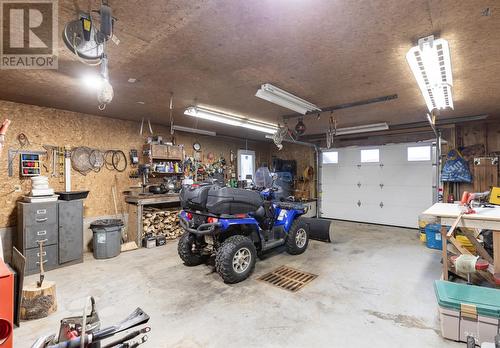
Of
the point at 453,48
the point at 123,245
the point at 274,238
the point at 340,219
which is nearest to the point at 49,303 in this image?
the point at 123,245

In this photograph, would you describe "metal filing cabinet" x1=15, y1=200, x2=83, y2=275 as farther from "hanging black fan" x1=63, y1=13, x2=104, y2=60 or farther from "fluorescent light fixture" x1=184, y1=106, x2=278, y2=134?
"hanging black fan" x1=63, y1=13, x2=104, y2=60

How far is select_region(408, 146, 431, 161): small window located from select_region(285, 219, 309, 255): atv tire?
13.0 feet

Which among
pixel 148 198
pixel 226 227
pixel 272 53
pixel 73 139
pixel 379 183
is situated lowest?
pixel 226 227

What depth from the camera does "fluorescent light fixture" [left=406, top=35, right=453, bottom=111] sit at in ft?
6.79

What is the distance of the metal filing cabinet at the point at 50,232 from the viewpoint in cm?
359

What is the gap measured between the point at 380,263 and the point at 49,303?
4438mm

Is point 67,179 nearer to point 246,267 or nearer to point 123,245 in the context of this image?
point 123,245

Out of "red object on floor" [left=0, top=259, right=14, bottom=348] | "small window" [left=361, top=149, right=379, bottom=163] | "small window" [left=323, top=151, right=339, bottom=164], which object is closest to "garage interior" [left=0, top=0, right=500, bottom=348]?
"red object on floor" [left=0, top=259, right=14, bottom=348]

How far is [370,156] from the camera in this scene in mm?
7129

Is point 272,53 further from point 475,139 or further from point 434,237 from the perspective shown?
point 475,139

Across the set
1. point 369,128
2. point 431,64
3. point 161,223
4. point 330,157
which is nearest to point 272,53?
point 431,64

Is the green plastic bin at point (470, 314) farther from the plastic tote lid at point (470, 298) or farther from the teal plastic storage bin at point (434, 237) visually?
the teal plastic storage bin at point (434, 237)

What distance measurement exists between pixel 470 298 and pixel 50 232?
5269mm

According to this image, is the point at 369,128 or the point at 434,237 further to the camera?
the point at 369,128
